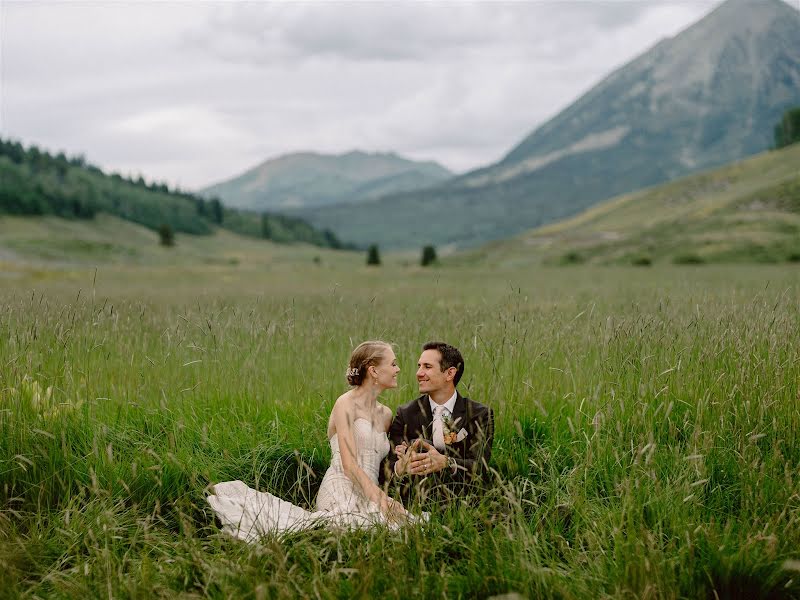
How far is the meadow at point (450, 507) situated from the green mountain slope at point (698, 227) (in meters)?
45.0

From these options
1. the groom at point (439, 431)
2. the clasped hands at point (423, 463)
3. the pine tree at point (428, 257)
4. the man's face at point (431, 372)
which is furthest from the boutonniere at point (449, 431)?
the pine tree at point (428, 257)

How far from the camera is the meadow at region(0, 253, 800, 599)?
3609 mm

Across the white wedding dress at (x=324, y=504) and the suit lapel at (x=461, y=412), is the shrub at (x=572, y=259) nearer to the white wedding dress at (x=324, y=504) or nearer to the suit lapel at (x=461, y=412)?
the suit lapel at (x=461, y=412)

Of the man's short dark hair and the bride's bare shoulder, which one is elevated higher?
the man's short dark hair

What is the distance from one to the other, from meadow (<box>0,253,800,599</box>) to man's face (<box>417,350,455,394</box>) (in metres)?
0.47

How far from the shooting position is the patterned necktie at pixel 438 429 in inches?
190

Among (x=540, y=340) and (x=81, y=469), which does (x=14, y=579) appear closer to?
(x=81, y=469)

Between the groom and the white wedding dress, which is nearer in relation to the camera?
the white wedding dress

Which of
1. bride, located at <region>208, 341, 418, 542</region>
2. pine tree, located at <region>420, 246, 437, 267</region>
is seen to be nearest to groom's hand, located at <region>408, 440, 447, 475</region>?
bride, located at <region>208, 341, 418, 542</region>

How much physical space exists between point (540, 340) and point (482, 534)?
2636 millimetres

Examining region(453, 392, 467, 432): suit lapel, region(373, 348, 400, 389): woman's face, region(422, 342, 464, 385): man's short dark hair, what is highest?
region(422, 342, 464, 385): man's short dark hair

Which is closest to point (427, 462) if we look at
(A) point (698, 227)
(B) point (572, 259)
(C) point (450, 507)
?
(C) point (450, 507)

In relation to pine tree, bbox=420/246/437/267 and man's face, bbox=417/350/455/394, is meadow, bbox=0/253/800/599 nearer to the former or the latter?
man's face, bbox=417/350/455/394

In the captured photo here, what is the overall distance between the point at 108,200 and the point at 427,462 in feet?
529
